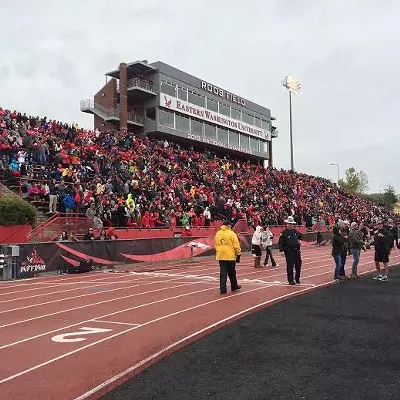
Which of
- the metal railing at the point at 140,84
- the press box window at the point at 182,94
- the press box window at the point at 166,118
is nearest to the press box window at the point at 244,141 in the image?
the press box window at the point at 182,94

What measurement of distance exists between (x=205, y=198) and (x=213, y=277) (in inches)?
582

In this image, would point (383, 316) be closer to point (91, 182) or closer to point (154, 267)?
point (154, 267)

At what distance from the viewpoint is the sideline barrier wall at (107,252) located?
655 inches

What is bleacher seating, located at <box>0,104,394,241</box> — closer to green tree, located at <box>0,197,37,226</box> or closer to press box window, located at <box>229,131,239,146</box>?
green tree, located at <box>0,197,37,226</box>

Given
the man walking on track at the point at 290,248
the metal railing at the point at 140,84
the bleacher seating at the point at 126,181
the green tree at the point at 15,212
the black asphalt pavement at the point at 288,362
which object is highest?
the metal railing at the point at 140,84

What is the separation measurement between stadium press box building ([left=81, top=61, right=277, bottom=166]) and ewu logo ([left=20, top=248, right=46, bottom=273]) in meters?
28.2

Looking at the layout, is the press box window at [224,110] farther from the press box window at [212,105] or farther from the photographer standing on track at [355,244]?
the photographer standing on track at [355,244]

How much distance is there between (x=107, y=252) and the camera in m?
19.3

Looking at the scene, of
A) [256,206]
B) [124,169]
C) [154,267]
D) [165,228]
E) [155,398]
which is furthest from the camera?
[256,206]

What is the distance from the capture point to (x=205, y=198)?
30.7 metres

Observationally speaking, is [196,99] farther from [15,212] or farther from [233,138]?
[15,212]

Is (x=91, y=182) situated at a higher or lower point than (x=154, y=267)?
higher

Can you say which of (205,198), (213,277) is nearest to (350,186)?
(205,198)

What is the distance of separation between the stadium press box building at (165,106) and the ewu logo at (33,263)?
2824 cm
